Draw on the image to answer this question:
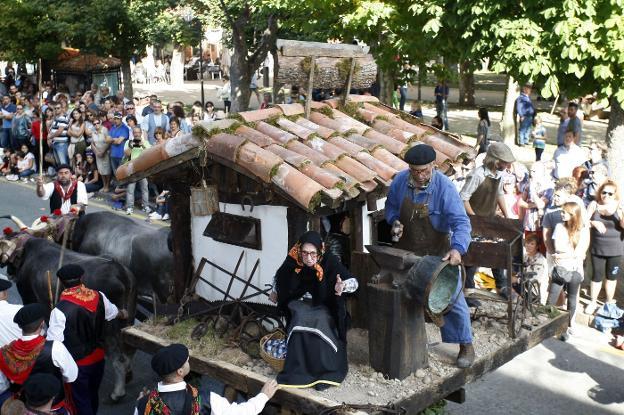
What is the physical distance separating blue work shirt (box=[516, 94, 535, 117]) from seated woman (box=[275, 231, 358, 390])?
15.5 m

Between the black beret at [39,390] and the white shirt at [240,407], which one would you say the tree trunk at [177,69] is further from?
the white shirt at [240,407]

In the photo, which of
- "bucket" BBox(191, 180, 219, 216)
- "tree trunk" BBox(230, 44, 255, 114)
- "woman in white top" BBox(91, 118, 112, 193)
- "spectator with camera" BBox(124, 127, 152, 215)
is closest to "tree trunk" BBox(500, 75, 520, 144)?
"tree trunk" BBox(230, 44, 255, 114)

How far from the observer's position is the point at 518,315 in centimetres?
717

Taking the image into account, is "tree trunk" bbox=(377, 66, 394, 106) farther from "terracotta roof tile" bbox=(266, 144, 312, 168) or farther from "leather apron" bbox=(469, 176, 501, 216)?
"terracotta roof tile" bbox=(266, 144, 312, 168)

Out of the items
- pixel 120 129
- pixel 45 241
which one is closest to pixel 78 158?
pixel 120 129

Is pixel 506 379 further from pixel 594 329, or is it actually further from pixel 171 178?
pixel 171 178

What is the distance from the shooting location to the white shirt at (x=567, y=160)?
1296 cm

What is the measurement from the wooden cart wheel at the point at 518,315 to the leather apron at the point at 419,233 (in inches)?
34.5

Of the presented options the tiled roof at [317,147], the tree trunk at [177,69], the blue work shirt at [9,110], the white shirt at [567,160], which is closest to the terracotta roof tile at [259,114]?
the tiled roof at [317,147]

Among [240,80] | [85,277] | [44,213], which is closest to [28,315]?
[85,277]

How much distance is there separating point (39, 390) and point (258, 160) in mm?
2353

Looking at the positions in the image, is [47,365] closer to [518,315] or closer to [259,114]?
[259,114]

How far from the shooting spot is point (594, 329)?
10.2 m

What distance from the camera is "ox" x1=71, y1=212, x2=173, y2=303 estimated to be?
952 cm
